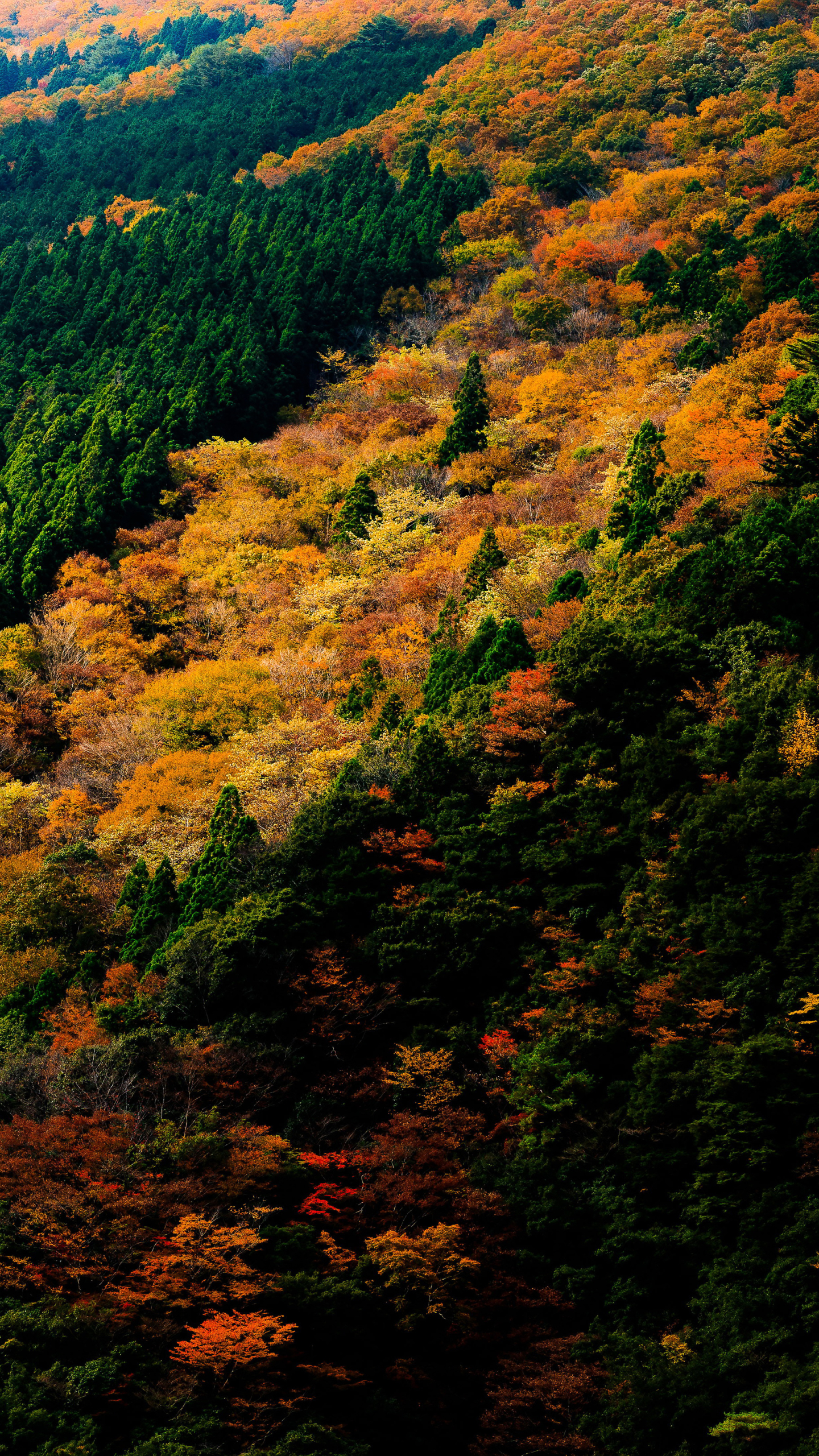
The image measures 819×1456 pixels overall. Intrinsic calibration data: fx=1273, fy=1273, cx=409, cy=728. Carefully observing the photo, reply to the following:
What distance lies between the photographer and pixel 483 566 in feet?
152

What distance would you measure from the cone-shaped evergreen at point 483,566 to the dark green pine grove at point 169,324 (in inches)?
775

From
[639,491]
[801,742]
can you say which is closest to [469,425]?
[639,491]

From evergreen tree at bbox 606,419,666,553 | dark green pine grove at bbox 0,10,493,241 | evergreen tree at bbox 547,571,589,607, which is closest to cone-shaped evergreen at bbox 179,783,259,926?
evergreen tree at bbox 547,571,589,607

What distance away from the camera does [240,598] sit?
5431 cm

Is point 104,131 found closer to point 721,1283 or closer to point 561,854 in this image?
point 561,854

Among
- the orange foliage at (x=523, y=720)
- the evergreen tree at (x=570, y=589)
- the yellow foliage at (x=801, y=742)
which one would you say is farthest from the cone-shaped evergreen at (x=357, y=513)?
the yellow foliage at (x=801, y=742)

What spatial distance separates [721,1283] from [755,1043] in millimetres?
4638

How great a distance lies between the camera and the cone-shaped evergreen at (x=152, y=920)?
1289 inches

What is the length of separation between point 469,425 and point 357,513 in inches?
298

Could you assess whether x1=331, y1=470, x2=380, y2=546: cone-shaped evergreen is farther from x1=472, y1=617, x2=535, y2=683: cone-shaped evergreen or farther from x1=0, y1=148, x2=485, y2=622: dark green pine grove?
x1=472, y1=617, x2=535, y2=683: cone-shaped evergreen

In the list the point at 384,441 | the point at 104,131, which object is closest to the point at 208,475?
the point at 384,441

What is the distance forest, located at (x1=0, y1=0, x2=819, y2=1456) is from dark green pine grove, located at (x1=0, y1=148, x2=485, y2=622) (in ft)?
1.23

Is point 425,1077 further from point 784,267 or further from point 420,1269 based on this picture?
point 784,267

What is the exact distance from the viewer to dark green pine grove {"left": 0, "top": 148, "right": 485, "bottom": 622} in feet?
197
